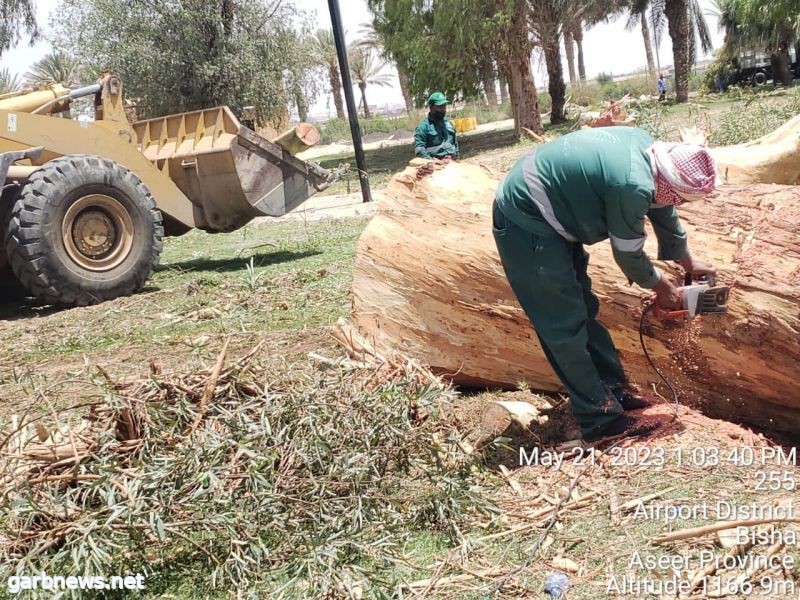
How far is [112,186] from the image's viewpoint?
27.7 feet

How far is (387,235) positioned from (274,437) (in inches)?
75.8

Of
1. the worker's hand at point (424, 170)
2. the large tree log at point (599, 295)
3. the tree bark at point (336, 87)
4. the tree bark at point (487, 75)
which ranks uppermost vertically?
the tree bark at point (336, 87)

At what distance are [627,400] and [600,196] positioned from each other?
120cm

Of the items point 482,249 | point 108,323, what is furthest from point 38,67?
point 482,249

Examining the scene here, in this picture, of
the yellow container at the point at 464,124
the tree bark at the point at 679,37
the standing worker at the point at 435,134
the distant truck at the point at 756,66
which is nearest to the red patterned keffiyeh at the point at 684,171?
the standing worker at the point at 435,134

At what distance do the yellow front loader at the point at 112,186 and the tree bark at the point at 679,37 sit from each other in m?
20.1

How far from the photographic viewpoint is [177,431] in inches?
140

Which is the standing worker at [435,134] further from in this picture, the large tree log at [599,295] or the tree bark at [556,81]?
the tree bark at [556,81]

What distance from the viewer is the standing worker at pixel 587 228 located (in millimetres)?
3514

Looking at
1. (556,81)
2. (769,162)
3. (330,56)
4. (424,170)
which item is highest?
(330,56)

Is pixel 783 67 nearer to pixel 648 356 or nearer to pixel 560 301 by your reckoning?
pixel 648 356

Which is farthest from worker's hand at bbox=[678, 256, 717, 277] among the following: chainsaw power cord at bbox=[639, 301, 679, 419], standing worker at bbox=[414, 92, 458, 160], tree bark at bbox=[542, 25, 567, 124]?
tree bark at bbox=[542, 25, 567, 124]
